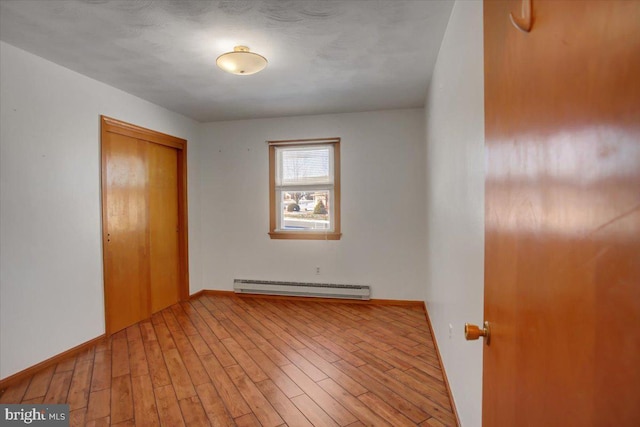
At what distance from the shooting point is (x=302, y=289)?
433cm

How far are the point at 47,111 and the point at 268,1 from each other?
2.15m

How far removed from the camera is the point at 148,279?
12.3ft

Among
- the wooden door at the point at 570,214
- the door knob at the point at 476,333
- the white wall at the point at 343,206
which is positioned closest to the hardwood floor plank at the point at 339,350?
the white wall at the point at 343,206

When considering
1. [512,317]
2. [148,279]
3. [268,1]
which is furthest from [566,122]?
[148,279]

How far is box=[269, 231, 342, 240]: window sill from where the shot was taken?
169 inches

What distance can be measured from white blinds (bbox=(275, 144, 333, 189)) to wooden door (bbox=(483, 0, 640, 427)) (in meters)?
3.60

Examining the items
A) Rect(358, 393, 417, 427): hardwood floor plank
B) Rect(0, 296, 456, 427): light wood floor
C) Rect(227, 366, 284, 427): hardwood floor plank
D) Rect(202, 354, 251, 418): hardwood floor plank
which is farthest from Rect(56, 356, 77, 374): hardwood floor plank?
Rect(358, 393, 417, 427): hardwood floor plank

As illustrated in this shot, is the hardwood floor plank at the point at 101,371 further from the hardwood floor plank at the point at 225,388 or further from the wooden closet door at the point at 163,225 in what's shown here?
the wooden closet door at the point at 163,225

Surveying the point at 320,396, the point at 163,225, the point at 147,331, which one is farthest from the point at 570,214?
the point at 163,225

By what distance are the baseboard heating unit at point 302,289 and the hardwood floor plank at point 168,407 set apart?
220 centimetres

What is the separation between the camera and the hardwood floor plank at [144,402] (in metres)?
1.93

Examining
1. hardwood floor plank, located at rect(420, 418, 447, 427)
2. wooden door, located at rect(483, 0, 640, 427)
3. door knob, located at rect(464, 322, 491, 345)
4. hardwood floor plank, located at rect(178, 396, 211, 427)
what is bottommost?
hardwood floor plank, located at rect(178, 396, 211, 427)

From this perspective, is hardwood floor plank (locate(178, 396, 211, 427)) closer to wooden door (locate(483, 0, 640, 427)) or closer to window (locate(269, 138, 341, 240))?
wooden door (locate(483, 0, 640, 427))

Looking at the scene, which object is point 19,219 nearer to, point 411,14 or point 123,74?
point 123,74
